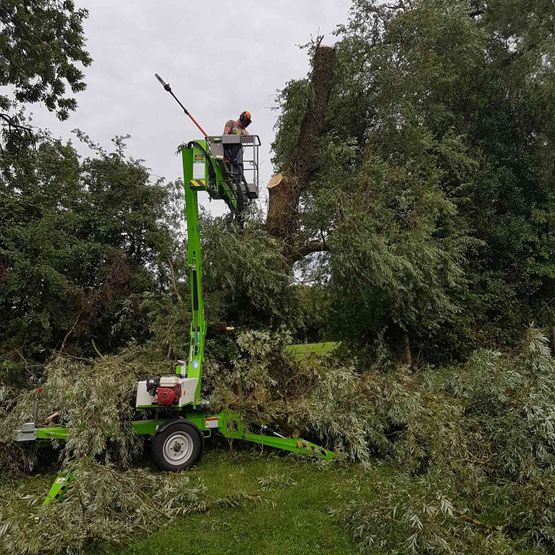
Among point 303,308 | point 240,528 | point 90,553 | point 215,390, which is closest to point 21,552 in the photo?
point 90,553

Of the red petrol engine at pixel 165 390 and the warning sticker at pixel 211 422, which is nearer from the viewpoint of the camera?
the red petrol engine at pixel 165 390

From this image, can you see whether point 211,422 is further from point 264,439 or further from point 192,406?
point 264,439

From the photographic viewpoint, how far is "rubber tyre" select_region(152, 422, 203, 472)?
4855 millimetres

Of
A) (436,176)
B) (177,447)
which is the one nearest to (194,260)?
(177,447)

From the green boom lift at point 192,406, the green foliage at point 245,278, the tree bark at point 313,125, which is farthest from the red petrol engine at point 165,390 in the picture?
the tree bark at point 313,125

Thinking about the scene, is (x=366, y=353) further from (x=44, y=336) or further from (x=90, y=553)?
(x=90, y=553)

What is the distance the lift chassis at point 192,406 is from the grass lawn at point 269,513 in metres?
0.23

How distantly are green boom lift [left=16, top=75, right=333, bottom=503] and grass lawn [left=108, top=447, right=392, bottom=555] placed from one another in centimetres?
24

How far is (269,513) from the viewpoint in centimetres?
395

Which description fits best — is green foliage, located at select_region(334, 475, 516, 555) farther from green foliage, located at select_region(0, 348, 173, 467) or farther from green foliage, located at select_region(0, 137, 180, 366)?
green foliage, located at select_region(0, 137, 180, 366)

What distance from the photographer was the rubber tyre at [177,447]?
4.86 metres

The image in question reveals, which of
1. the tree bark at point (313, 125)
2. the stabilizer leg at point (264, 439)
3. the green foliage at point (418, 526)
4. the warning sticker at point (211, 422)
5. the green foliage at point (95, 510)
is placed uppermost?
the tree bark at point (313, 125)

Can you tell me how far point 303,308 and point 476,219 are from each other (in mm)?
6549

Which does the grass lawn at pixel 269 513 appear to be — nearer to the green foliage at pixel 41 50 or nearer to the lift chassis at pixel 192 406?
the lift chassis at pixel 192 406
